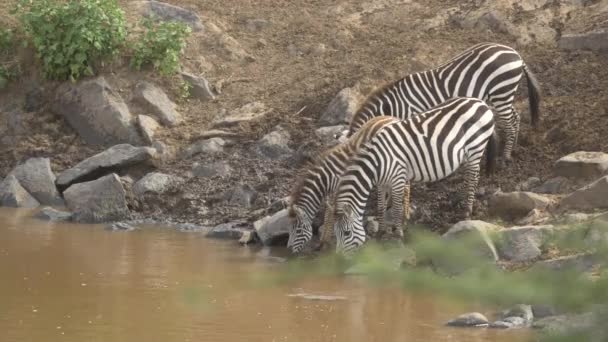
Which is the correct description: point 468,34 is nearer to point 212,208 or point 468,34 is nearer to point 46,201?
point 212,208

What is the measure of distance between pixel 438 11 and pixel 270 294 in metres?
8.92

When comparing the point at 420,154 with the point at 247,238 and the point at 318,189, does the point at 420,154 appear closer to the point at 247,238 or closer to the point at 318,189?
the point at 318,189

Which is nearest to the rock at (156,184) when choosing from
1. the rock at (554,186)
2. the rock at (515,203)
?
the rock at (515,203)

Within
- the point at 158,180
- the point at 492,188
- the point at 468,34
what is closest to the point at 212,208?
the point at 158,180

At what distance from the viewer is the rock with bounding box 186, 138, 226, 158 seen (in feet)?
48.1

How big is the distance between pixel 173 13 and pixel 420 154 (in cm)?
732

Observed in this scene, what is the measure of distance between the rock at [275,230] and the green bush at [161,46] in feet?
14.8

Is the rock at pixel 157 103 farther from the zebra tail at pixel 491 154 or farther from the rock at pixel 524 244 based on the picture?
the rock at pixel 524 244

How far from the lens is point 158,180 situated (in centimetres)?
1409

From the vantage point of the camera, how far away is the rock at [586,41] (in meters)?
14.7

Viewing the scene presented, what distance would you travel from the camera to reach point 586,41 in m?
14.9

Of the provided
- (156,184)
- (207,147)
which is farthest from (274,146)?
(156,184)

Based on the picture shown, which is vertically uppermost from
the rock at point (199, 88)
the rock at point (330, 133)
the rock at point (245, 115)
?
the rock at point (199, 88)

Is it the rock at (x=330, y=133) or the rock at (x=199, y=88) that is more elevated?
the rock at (x=199, y=88)
